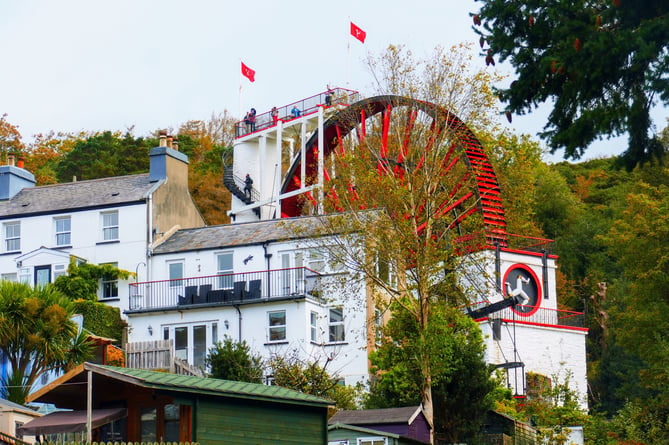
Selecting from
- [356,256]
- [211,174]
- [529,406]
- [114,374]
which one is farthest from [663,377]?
[211,174]

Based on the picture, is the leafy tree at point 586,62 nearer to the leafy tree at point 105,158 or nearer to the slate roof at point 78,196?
the slate roof at point 78,196

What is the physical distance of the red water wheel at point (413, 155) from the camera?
117ft

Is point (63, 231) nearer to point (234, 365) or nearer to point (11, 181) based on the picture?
point (11, 181)

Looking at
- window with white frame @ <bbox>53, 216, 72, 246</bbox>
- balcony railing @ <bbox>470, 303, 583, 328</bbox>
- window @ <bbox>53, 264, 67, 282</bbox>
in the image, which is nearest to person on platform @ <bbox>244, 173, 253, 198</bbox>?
window with white frame @ <bbox>53, 216, 72, 246</bbox>

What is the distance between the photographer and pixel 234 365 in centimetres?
3472

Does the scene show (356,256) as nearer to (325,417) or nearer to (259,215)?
(325,417)

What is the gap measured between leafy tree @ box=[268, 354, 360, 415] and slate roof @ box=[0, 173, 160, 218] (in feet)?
42.5

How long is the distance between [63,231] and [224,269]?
806 cm

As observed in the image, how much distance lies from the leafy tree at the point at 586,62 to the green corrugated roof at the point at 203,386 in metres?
6.97

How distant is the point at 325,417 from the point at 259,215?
3541 centimetres

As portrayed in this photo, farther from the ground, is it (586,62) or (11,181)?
(11,181)

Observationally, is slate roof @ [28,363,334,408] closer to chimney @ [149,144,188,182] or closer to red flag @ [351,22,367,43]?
chimney @ [149,144,188,182]

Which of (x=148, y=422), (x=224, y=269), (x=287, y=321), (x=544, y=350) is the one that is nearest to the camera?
(x=148, y=422)

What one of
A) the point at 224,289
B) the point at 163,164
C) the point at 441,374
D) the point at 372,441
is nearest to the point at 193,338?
the point at 224,289
